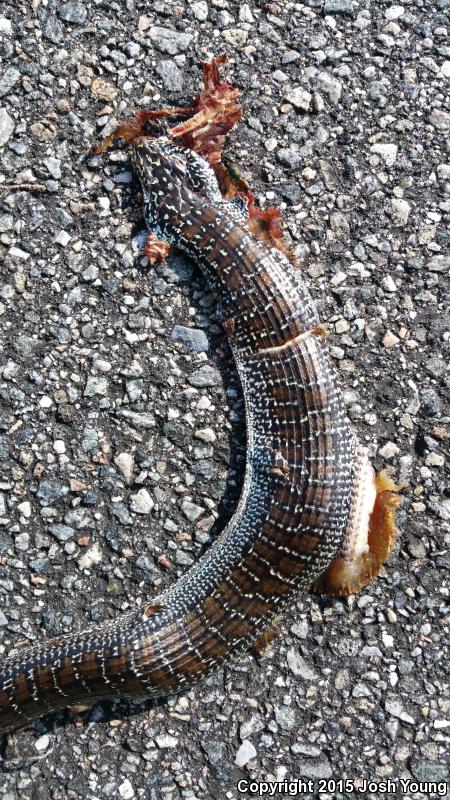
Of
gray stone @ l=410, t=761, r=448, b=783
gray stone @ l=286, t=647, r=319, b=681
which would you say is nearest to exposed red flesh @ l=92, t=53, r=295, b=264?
gray stone @ l=286, t=647, r=319, b=681

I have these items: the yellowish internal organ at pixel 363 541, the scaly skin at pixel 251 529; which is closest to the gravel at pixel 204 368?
the yellowish internal organ at pixel 363 541

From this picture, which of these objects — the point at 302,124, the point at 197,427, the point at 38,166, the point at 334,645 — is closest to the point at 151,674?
the point at 334,645

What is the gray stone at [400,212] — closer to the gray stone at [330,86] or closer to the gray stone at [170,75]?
the gray stone at [330,86]

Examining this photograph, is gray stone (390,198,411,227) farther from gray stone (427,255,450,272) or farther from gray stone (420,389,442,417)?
gray stone (420,389,442,417)

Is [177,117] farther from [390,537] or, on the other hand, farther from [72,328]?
[390,537]

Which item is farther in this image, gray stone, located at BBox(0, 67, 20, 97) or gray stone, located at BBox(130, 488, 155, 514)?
gray stone, located at BBox(0, 67, 20, 97)

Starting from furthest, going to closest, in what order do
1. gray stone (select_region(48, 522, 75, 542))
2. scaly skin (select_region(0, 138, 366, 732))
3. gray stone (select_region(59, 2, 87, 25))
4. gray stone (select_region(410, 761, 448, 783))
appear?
gray stone (select_region(59, 2, 87, 25)), gray stone (select_region(48, 522, 75, 542)), gray stone (select_region(410, 761, 448, 783)), scaly skin (select_region(0, 138, 366, 732))

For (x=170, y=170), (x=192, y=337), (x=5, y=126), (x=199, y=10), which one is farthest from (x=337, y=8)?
(x=192, y=337)

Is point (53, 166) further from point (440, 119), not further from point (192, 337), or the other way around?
point (440, 119)
